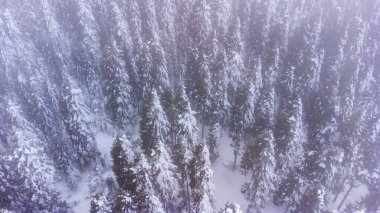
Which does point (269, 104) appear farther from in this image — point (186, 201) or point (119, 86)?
point (119, 86)

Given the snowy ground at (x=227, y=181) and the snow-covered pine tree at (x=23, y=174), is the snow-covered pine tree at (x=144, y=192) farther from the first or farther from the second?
the snowy ground at (x=227, y=181)

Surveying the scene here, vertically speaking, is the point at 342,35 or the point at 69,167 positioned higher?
the point at 342,35

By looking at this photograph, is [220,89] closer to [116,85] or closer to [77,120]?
[116,85]

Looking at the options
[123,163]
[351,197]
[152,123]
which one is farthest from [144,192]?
[351,197]

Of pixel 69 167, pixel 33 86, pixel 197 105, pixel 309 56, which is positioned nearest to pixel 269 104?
pixel 197 105

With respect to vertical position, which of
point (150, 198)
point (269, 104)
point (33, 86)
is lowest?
point (150, 198)
